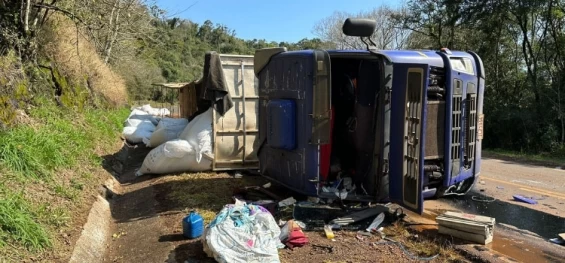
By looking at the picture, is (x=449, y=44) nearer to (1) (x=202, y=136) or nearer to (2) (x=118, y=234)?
(1) (x=202, y=136)

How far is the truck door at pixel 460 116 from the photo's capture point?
4992 millimetres

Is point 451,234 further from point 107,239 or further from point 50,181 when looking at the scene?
point 50,181

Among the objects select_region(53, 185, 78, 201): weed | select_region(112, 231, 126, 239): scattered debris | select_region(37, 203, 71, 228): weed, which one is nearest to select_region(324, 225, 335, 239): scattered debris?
select_region(112, 231, 126, 239): scattered debris

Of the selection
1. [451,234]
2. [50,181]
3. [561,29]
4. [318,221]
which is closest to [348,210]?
[318,221]

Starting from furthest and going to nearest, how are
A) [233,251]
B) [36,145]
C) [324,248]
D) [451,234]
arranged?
1. [36,145]
2. [451,234]
3. [324,248]
4. [233,251]

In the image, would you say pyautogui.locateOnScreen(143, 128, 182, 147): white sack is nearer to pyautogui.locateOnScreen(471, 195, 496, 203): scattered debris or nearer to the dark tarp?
the dark tarp

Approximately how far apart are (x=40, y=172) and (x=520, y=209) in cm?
685

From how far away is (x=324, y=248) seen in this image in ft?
14.8

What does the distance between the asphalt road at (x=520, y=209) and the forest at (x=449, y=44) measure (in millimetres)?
6989

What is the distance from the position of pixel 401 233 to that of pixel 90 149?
684 centimetres

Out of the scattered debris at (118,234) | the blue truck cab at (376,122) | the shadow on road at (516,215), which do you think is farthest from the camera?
the scattered debris at (118,234)

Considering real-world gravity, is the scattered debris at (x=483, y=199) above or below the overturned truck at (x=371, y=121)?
below

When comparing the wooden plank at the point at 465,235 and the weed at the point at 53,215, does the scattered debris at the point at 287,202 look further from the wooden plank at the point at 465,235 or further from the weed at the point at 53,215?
the weed at the point at 53,215

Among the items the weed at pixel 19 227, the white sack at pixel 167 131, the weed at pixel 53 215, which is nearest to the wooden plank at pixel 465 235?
the weed at pixel 19 227
